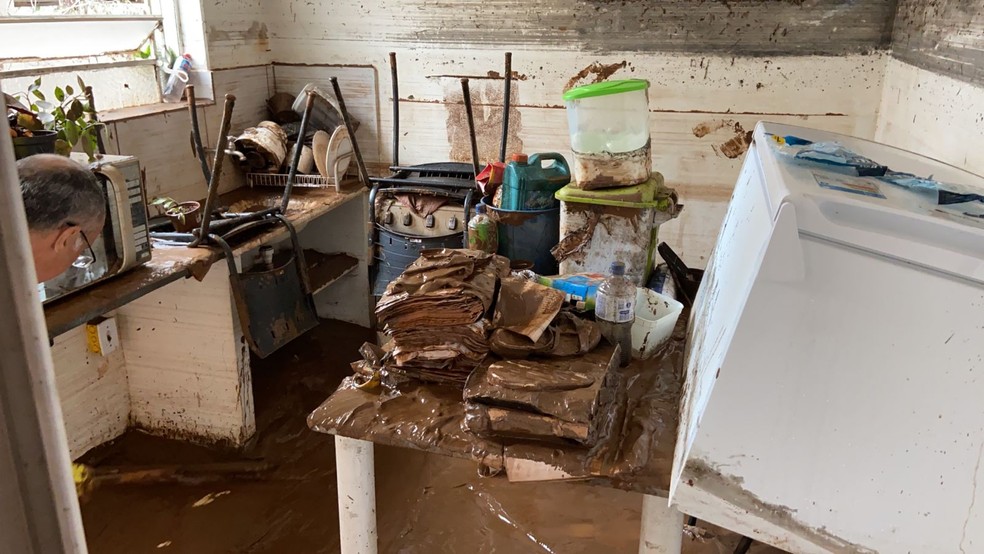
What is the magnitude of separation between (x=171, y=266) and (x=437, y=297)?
985 millimetres

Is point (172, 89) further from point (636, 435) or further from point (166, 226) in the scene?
point (636, 435)

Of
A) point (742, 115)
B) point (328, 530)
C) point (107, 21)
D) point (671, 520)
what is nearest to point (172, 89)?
point (107, 21)

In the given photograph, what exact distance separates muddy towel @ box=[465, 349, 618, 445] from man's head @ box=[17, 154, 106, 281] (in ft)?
3.50

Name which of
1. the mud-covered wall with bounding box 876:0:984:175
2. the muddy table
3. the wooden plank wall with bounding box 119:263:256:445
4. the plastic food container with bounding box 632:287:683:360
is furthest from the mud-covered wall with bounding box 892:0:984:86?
the wooden plank wall with bounding box 119:263:256:445

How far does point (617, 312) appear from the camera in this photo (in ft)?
5.03

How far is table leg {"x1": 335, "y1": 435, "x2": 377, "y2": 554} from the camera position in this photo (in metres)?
1.41

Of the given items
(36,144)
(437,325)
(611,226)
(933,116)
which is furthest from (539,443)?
(933,116)

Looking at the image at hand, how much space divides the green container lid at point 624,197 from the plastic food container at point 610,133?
0.09ft

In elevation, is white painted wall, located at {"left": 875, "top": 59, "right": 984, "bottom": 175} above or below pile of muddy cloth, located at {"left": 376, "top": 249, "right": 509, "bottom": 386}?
above

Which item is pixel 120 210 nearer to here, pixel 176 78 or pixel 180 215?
pixel 180 215

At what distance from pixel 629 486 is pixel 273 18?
2.97 meters

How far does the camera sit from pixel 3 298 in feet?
1.29

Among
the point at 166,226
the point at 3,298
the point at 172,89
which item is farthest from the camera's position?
the point at 172,89

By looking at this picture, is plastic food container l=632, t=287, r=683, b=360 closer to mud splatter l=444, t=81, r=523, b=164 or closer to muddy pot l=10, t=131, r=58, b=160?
muddy pot l=10, t=131, r=58, b=160
